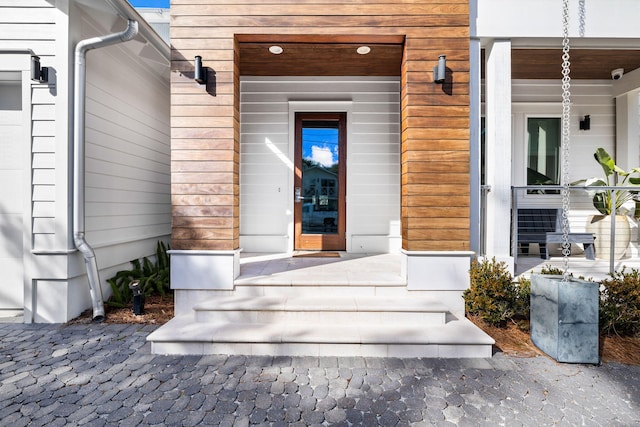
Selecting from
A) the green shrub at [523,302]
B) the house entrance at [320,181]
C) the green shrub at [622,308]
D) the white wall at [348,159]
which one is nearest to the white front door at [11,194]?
the white wall at [348,159]

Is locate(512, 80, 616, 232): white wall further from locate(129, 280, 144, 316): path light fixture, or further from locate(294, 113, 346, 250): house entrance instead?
locate(129, 280, 144, 316): path light fixture

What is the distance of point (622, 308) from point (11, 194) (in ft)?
19.7

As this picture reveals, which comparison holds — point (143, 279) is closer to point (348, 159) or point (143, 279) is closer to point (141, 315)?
point (141, 315)

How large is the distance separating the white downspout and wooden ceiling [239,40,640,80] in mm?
1588

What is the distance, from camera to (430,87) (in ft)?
9.91

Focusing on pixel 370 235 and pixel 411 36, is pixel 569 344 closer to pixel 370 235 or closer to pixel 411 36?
pixel 370 235

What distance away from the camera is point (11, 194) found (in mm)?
3127

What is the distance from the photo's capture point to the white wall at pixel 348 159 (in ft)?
14.9

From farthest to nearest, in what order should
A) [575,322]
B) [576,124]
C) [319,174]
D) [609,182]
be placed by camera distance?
1. [576,124]
2. [319,174]
3. [609,182]
4. [575,322]

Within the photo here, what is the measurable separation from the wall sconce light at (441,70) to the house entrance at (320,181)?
6.00ft

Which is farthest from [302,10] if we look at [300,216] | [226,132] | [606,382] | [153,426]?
[606,382]

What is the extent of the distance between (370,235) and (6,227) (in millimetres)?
4278

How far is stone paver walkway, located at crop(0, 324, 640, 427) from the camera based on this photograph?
176 centimetres

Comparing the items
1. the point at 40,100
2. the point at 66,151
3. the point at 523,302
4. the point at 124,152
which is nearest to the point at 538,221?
the point at 523,302
